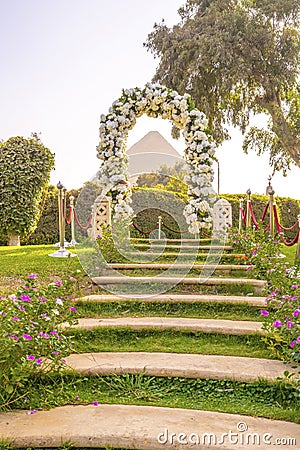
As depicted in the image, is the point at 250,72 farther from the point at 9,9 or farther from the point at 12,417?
the point at 12,417

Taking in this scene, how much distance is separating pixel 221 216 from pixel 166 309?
354cm

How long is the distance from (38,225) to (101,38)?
18.4 feet

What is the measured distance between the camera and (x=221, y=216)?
810cm

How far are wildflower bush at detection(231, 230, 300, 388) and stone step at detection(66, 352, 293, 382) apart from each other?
0.18m

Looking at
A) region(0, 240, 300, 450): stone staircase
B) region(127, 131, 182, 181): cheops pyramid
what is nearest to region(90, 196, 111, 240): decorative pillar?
region(127, 131, 182, 181): cheops pyramid

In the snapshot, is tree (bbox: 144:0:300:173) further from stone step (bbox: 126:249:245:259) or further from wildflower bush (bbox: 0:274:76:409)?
wildflower bush (bbox: 0:274:76:409)

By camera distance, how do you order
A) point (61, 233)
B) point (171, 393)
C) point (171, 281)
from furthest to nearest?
1. point (61, 233)
2. point (171, 281)
3. point (171, 393)

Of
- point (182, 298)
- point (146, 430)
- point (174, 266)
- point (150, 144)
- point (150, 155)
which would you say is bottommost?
point (146, 430)

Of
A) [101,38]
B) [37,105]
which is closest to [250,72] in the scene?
[101,38]

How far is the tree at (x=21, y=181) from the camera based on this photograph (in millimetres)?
10672

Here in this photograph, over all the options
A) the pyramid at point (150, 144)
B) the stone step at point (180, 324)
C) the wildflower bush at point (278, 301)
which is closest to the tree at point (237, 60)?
the pyramid at point (150, 144)

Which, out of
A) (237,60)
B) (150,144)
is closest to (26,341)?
(150,144)

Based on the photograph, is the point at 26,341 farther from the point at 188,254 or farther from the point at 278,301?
the point at 188,254

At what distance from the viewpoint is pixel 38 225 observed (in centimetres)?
1212
